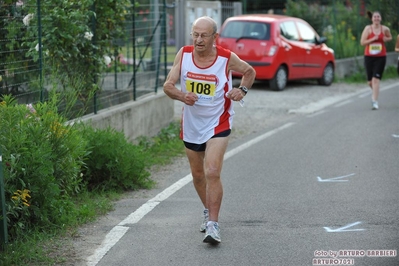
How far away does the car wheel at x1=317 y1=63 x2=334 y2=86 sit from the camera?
2205 centimetres

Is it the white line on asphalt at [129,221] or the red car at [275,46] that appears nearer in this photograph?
the white line on asphalt at [129,221]

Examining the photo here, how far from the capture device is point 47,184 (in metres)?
7.05

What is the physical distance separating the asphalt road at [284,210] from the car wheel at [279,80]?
21.6ft

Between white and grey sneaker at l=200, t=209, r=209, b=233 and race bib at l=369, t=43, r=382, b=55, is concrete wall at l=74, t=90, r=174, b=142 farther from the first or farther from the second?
race bib at l=369, t=43, r=382, b=55

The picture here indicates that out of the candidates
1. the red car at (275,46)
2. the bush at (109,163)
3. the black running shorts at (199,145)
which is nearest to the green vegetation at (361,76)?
the red car at (275,46)

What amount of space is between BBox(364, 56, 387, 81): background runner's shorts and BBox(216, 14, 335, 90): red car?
347cm

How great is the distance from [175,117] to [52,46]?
4739 mm

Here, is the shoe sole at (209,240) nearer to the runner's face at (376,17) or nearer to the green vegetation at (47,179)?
the green vegetation at (47,179)

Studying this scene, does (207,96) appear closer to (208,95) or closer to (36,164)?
(208,95)

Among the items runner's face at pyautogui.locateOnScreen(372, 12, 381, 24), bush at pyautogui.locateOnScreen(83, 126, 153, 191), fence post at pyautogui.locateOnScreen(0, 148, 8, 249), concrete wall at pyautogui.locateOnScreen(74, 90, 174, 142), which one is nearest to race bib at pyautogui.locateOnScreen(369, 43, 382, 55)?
runner's face at pyautogui.locateOnScreen(372, 12, 381, 24)

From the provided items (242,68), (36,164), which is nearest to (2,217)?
(36,164)

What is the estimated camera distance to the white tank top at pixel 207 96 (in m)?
6.99

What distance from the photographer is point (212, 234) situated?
674 centimetres

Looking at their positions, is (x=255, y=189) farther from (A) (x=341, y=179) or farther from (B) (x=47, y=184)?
(B) (x=47, y=184)
